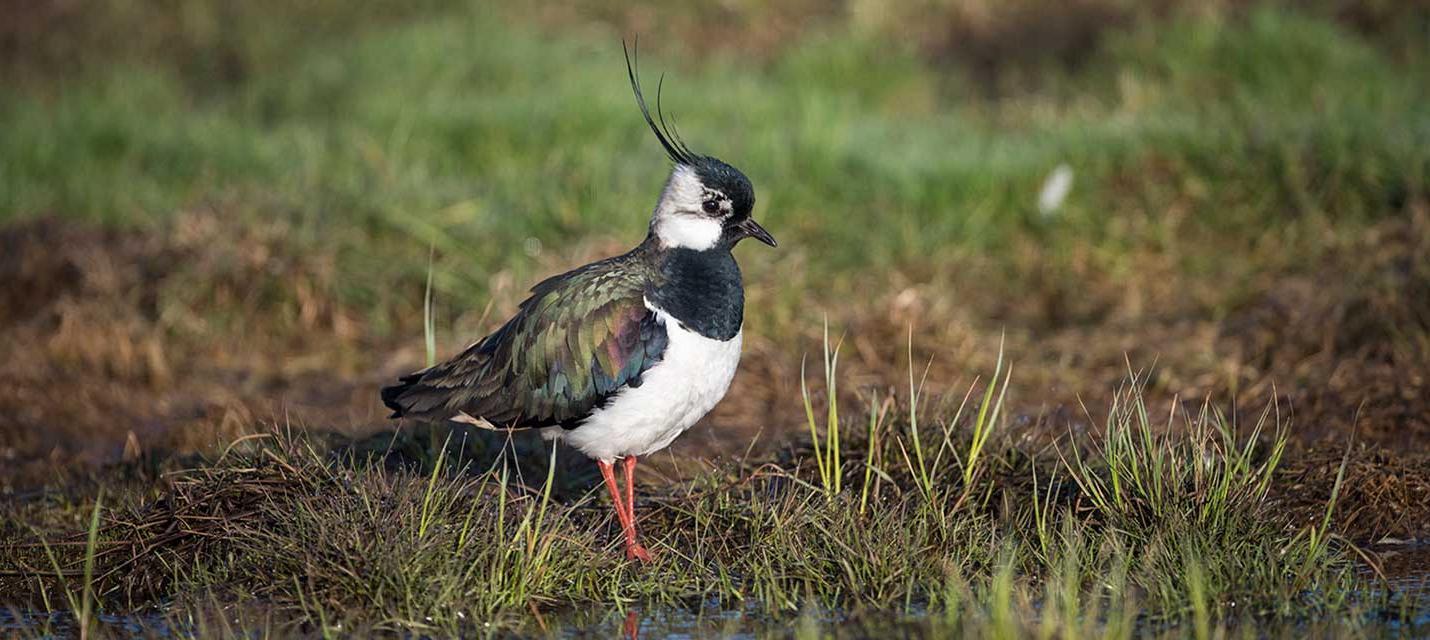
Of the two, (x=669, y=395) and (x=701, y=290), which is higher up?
(x=701, y=290)

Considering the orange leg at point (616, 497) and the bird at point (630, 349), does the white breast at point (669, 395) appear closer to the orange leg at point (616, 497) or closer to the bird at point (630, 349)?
the bird at point (630, 349)

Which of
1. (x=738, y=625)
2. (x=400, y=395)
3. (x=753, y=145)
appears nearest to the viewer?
(x=738, y=625)

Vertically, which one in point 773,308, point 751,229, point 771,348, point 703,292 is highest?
point 751,229

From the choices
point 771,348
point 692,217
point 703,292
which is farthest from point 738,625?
point 771,348

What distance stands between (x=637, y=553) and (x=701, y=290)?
768 mm

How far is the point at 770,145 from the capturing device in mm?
8539

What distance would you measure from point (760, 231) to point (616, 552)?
3.46ft

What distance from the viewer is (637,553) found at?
469cm

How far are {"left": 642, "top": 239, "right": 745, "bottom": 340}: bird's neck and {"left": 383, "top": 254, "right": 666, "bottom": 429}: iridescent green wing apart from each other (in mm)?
57

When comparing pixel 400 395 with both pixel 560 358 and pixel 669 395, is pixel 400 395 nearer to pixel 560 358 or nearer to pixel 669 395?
pixel 560 358

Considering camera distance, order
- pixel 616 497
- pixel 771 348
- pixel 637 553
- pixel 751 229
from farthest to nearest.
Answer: pixel 771 348 < pixel 751 229 < pixel 616 497 < pixel 637 553

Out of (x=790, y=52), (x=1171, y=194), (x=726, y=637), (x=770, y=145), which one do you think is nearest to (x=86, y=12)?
(x=790, y=52)

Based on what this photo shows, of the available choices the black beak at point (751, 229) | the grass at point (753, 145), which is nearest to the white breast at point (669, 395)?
the black beak at point (751, 229)

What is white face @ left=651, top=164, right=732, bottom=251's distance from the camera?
4.89 m
